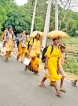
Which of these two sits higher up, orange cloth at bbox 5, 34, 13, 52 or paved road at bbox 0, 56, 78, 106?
orange cloth at bbox 5, 34, 13, 52

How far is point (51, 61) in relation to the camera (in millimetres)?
8734

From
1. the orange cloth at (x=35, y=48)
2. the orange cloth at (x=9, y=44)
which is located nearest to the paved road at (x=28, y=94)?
the orange cloth at (x=35, y=48)

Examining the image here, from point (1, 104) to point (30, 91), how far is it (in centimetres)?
190

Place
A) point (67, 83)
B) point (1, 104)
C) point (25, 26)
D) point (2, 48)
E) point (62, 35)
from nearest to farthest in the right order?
point (1, 104) → point (62, 35) → point (67, 83) → point (2, 48) → point (25, 26)

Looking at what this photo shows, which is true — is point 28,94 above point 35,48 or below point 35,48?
below

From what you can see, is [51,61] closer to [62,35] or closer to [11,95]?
[62,35]

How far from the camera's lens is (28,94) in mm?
8266

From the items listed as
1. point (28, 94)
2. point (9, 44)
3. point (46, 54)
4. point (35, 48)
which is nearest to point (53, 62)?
point (46, 54)

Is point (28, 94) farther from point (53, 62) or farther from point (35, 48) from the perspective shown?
point (35, 48)

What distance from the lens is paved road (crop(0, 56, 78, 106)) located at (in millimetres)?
7465

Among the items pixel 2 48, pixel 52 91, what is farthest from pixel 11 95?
pixel 2 48

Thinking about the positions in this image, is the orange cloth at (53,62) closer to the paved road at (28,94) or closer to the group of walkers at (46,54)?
the group of walkers at (46,54)

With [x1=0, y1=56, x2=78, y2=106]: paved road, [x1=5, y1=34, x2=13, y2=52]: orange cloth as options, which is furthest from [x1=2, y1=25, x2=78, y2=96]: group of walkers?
[x1=0, y1=56, x2=78, y2=106]: paved road

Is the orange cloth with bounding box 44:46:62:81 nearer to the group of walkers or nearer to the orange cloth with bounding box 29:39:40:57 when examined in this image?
the group of walkers
